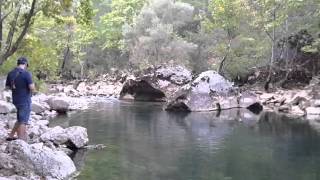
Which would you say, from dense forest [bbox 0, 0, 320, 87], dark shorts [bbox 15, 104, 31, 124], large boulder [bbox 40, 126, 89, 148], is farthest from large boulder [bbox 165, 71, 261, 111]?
dark shorts [bbox 15, 104, 31, 124]

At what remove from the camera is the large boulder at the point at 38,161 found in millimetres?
10508

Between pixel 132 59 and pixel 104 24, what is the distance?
506 inches

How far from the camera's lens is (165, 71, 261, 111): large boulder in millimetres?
29031

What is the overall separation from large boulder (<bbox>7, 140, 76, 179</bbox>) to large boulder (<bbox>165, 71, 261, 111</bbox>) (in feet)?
59.3

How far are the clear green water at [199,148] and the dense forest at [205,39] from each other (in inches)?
227

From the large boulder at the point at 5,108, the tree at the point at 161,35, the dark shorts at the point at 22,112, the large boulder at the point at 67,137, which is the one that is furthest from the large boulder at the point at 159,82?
the dark shorts at the point at 22,112

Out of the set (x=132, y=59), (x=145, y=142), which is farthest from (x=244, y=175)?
(x=132, y=59)

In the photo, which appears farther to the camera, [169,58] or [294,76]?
[169,58]

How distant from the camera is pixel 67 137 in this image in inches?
559

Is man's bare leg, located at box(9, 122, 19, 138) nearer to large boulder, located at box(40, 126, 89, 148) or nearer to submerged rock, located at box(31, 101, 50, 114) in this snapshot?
large boulder, located at box(40, 126, 89, 148)

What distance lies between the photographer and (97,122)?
21.5m

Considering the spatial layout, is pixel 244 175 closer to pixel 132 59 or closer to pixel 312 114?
pixel 312 114

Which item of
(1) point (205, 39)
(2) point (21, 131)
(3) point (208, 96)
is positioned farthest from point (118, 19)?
(2) point (21, 131)

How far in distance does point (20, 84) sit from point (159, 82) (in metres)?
24.4
